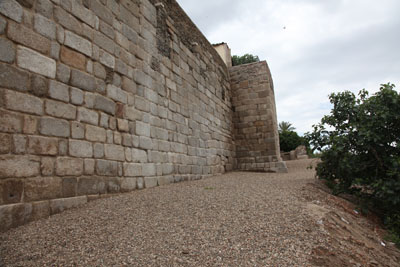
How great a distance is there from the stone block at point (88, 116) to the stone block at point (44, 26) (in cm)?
93

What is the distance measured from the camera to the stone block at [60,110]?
10.5 ft

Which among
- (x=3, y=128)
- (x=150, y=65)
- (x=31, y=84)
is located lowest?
(x=3, y=128)

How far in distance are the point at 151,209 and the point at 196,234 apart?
98cm

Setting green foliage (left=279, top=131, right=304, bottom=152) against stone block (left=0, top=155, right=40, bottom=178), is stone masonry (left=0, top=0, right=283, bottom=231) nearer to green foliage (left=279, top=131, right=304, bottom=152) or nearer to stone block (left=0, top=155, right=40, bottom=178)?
stone block (left=0, top=155, right=40, bottom=178)

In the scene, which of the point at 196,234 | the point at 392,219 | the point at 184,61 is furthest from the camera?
the point at 184,61

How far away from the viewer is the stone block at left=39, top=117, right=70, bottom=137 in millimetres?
3094

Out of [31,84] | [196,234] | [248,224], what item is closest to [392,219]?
[248,224]

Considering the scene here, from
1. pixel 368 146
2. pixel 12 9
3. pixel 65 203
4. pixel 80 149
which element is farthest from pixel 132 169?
pixel 368 146

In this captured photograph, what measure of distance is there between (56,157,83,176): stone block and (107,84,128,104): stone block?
1.17 metres

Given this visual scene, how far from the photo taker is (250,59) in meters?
27.5

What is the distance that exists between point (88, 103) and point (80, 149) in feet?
2.11

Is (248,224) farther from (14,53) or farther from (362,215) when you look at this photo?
(14,53)

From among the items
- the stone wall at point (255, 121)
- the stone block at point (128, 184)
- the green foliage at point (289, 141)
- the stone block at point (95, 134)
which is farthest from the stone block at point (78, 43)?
the green foliage at point (289, 141)

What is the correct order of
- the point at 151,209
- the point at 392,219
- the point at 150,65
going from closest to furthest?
the point at 151,209
the point at 392,219
the point at 150,65
